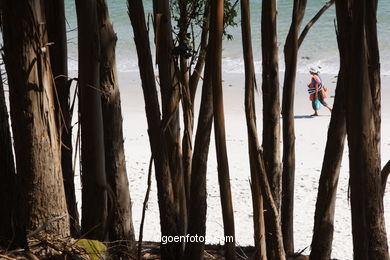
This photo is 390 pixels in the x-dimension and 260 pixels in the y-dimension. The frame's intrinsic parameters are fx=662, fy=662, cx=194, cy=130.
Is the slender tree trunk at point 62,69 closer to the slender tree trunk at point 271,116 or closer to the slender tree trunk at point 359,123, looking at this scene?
the slender tree trunk at point 271,116

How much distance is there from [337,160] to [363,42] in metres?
1.29

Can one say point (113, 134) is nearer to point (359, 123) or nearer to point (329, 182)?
point (329, 182)

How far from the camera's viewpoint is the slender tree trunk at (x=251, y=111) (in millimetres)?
2584

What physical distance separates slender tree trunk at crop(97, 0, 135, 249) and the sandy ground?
929 mm

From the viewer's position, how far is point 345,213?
7.66 metres

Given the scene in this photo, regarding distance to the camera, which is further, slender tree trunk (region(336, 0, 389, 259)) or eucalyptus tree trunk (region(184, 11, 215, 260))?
eucalyptus tree trunk (region(184, 11, 215, 260))

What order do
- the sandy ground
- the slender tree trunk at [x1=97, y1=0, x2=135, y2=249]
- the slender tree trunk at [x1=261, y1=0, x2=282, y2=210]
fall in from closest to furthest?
the slender tree trunk at [x1=97, y1=0, x2=135, y2=249]
the slender tree trunk at [x1=261, y1=0, x2=282, y2=210]
the sandy ground

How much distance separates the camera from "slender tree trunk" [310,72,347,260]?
11.1 ft

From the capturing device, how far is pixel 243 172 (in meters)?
9.41

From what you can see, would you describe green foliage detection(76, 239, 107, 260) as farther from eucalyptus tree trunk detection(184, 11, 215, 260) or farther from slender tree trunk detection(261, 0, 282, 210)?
slender tree trunk detection(261, 0, 282, 210)

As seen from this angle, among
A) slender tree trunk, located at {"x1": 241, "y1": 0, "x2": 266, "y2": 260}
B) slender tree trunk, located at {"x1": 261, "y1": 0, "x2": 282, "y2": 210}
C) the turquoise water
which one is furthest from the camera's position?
the turquoise water

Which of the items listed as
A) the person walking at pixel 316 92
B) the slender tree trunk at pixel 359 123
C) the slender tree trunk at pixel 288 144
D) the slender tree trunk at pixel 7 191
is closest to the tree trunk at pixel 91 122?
the slender tree trunk at pixel 7 191

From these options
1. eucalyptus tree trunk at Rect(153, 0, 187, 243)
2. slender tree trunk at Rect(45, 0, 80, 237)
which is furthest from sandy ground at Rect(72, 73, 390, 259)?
slender tree trunk at Rect(45, 0, 80, 237)

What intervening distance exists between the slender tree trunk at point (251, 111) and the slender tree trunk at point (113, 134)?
1.04 m
